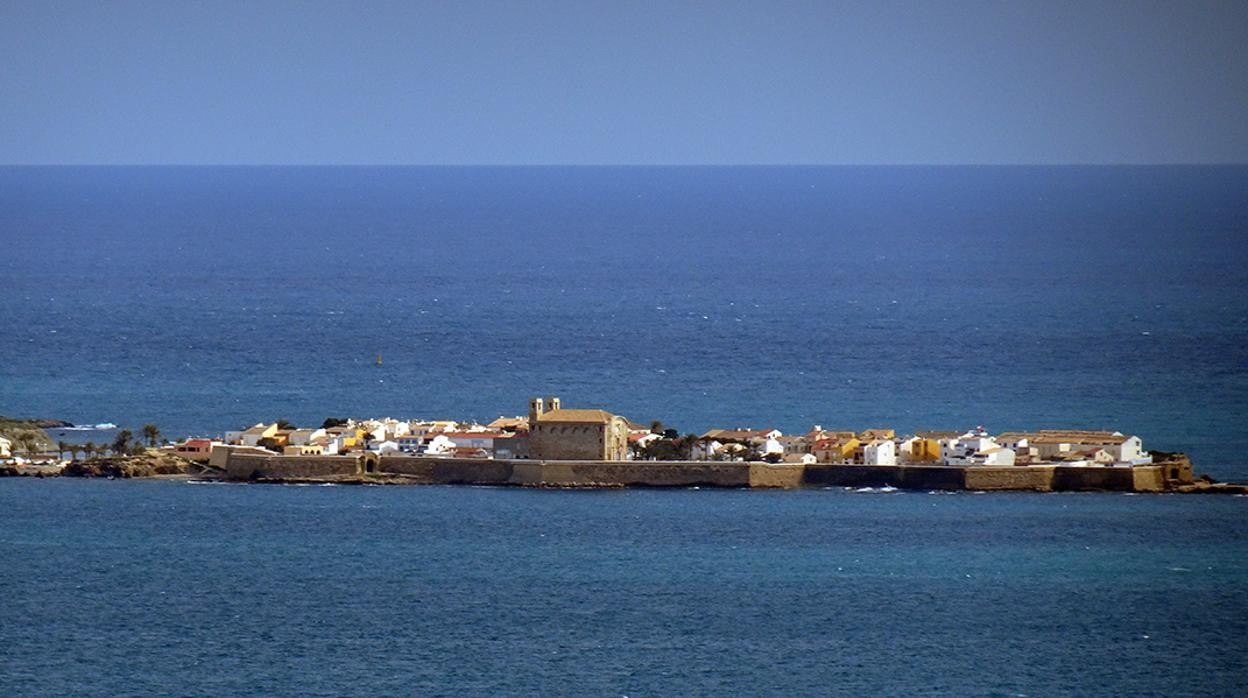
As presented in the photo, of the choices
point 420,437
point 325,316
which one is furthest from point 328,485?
point 325,316

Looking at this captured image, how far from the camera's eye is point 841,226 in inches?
7343

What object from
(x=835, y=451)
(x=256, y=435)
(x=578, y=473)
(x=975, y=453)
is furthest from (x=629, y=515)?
(x=256, y=435)

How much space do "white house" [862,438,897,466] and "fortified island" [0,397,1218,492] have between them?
31 mm

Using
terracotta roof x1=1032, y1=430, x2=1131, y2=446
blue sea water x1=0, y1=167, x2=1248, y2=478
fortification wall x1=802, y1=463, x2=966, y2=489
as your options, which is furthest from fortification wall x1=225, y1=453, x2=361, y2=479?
terracotta roof x1=1032, y1=430, x2=1131, y2=446

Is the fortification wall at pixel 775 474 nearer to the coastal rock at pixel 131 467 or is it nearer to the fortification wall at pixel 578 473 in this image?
the fortification wall at pixel 578 473

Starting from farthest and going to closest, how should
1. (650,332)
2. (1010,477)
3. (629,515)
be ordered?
(650,332)
(1010,477)
(629,515)

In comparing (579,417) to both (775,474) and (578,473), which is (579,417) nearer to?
(578,473)

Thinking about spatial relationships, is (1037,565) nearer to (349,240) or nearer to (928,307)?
(928,307)

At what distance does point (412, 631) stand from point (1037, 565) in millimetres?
12946

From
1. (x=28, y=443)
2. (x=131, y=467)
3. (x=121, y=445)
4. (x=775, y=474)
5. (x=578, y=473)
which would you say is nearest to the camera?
(x=775, y=474)

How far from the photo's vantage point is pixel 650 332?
95.4 meters

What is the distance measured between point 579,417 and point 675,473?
2457mm

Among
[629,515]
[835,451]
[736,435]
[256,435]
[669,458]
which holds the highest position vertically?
[256,435]

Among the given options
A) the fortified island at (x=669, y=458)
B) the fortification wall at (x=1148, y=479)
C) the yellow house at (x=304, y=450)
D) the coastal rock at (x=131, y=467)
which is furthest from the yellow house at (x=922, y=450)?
the coastal rock at (x=131, y=467)
